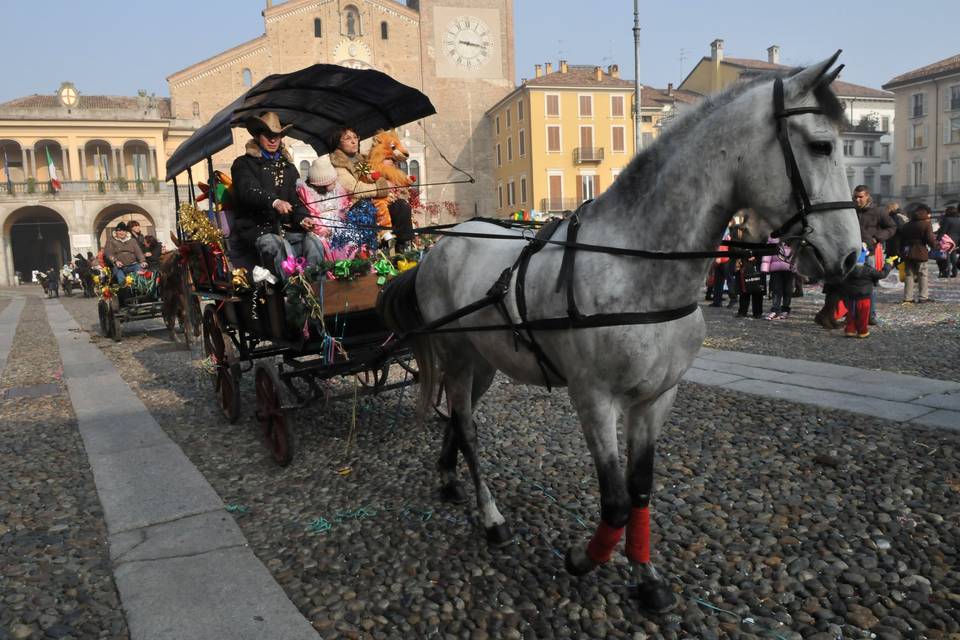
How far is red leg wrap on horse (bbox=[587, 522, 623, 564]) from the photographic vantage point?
2600 mm

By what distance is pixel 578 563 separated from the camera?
276 cm

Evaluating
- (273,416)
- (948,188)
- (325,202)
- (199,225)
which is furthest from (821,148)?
(948,188)

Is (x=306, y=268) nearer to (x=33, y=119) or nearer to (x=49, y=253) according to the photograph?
(x=33, y=119)

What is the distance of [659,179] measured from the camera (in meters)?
2.44

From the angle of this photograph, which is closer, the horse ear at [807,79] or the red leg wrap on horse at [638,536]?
the horse ear at [807,79]

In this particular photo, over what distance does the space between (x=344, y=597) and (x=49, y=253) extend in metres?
53.1

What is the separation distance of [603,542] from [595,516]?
2.76 ft

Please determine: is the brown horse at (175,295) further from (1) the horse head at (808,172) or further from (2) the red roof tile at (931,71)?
Answer: (2) the red roof tile at (931,71)

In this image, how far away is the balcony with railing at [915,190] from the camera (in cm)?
4809

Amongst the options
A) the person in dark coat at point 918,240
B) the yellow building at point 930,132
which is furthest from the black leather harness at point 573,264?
the yellow building at point 930,132

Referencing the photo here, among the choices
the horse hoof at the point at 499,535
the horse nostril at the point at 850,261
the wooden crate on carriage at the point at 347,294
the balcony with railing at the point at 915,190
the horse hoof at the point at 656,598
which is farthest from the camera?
the balcony with railing at the point at 915,190

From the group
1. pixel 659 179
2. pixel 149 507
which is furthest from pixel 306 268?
pixel 659 179

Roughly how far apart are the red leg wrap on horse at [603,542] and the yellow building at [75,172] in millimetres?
42000

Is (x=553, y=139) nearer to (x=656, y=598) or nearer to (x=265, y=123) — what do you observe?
(x=265, y=123)
